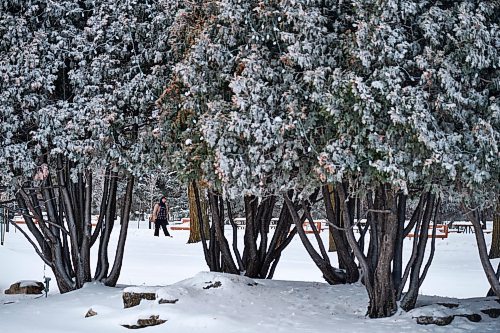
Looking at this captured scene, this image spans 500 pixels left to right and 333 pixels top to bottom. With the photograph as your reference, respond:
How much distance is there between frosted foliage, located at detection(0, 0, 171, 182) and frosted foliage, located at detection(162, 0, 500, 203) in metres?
1.24

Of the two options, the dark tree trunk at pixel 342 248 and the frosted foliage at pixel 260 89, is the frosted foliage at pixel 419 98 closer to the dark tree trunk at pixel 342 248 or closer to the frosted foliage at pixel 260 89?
the frosted foliage at pixel 260 89

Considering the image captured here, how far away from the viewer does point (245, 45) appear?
6562 mm

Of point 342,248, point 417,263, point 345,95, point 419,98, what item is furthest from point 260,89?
point 342,248

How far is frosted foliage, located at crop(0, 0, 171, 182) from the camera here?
7.69 meters

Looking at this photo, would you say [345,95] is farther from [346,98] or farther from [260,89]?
[260,89]

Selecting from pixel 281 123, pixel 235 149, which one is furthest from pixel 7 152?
pixel 281 123

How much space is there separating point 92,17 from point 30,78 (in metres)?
1.06

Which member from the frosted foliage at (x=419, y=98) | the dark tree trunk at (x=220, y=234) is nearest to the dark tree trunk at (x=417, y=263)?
the frosted foliage at (x=419, y=98)

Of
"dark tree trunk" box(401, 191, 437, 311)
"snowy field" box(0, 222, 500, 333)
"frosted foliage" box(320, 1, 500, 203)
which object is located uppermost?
"frosted foliage" box(320, 1, 500, 203)

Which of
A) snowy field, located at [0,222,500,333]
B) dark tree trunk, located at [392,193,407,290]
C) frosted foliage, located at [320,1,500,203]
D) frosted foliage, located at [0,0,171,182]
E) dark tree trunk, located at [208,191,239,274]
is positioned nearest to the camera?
frosted foliage, located at [320,1,500,203]

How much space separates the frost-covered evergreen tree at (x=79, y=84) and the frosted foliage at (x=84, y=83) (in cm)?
1

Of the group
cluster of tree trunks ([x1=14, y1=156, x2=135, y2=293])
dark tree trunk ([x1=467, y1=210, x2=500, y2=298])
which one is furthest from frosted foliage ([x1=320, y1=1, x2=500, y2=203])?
cluster of tree trunks ([x1=14, y1=156, x2=135, y2=293])

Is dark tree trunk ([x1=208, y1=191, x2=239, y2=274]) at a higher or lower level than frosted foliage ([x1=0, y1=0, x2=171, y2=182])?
lower

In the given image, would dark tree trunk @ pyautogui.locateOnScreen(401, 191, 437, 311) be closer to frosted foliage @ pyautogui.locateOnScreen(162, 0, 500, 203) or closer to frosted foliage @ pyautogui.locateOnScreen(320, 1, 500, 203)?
frosted foliage @ pyautogui.locateOnScreen(162, 0, 500, 203)
